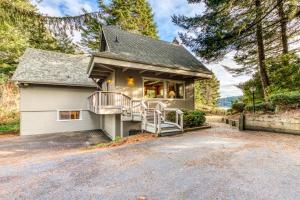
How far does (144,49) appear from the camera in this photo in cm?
1156

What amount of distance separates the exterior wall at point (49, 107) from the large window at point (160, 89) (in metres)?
6.01

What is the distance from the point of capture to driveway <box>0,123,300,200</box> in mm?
2809

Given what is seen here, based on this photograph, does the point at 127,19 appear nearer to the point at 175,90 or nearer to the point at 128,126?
the point at 175,90

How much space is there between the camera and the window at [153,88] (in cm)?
1089

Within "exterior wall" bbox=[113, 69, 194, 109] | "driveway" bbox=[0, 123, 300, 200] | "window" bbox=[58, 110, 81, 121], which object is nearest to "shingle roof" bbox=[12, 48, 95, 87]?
"window" bbox=[58, 110, 81, 121]

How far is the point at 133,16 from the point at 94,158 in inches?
914

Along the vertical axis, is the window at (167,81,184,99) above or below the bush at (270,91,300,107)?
above

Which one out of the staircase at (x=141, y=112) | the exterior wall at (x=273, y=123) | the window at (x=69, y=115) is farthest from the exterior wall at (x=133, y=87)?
the window at (x=69, y=115)

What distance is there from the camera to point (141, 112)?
852 centimetres

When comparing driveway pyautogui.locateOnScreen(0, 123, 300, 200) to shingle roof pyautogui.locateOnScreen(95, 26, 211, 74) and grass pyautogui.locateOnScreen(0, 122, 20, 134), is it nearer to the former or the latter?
shingle roof pyautogui.locateOnScreen(95, 26, 211, 74)

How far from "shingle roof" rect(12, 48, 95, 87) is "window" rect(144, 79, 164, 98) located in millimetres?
5470

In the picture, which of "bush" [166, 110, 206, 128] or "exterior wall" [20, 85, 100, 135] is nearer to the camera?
"bush" [166, 110, 206, 128]

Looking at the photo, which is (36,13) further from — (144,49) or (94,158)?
(144,49)

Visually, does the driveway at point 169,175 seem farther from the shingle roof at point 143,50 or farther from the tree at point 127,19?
the tree at point 127,19
